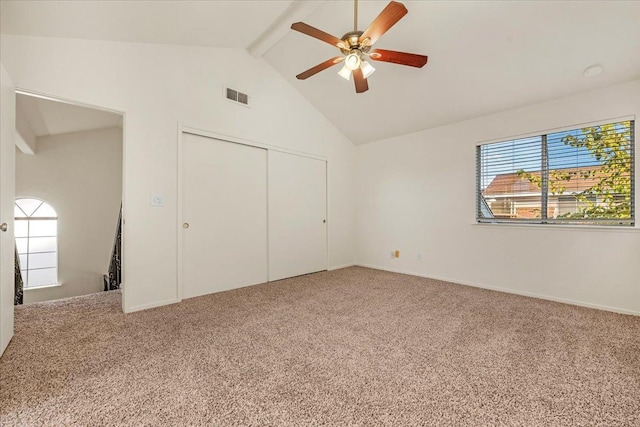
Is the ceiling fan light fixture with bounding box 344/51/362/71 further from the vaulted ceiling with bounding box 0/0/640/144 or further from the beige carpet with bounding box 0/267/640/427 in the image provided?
the beige carpet with bounding box 0/267/640/427

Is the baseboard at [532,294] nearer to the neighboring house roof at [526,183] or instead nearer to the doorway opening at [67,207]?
the neighboring house roof at [526,183]

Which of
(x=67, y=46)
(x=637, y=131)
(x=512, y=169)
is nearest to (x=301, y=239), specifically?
(x=512, y=169)

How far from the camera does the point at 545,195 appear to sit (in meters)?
3.29

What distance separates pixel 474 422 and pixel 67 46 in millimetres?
4018

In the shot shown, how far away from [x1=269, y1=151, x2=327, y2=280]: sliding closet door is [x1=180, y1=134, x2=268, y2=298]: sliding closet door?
0.17 metres

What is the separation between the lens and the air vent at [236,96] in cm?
347

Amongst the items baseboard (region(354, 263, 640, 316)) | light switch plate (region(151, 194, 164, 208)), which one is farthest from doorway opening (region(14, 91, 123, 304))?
baseboard (region(354, 263, 640, 316))

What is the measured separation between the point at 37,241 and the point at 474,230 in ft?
24.5

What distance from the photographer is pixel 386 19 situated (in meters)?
1.92

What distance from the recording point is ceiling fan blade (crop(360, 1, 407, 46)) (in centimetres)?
180

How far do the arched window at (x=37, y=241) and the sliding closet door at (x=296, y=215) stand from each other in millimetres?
4383

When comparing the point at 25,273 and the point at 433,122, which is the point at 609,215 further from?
the point at 25,273

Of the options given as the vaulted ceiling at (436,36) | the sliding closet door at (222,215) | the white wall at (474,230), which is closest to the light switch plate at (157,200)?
the sliding closet door at (222,215)

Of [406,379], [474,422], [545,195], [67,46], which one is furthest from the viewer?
[545,195]
